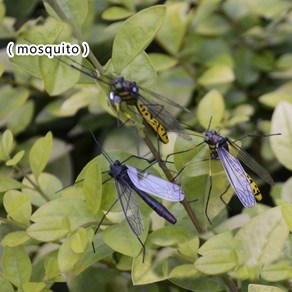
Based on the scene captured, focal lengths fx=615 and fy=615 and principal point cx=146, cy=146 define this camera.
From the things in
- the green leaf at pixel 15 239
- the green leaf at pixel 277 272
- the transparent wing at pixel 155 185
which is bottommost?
the green leaf at pixel 277 272

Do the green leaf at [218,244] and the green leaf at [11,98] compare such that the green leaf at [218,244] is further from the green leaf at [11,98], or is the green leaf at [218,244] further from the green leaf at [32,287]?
the green leaf at [11,98]

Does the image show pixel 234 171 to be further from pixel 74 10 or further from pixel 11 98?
pixel 11 98

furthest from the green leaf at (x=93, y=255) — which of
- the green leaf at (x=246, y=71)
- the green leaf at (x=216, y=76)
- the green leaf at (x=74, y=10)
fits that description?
the green leaf at (x=246, y=71)

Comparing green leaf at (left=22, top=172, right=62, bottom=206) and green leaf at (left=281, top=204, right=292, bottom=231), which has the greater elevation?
green leaf at (left=281, top=204, right=292, bottom=231)

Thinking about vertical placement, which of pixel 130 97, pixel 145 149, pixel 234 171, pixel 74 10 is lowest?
pixel 145 149

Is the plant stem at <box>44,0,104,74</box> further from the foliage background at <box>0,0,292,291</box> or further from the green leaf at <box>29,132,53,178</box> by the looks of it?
the green leaf at <box>29,132,53,178</box>

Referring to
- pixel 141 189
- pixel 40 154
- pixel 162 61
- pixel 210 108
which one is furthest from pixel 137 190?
pixel 162 61

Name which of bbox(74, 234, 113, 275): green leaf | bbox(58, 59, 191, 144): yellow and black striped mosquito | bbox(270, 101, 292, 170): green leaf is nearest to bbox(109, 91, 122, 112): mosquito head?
bbox(58, 59, 191, 144): yellow and black striped mosquito
